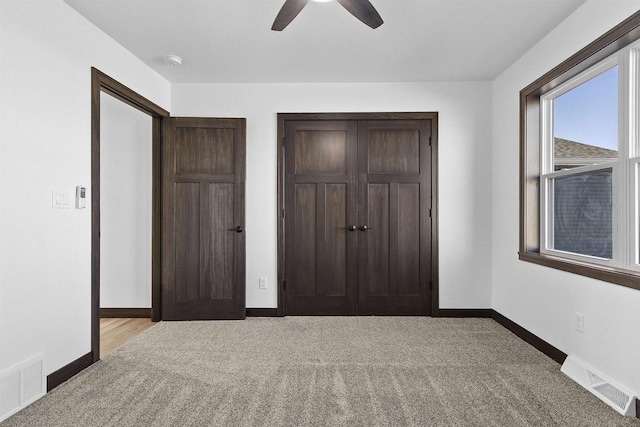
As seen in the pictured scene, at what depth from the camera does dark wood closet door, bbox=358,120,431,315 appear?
154 inches

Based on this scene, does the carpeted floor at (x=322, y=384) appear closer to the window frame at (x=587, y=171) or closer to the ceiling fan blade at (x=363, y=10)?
the window frame at (x=587, y=171)

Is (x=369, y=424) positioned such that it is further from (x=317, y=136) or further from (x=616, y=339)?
(x=317, y=136)

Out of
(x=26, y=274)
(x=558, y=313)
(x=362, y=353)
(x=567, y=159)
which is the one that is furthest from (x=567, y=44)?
(x=26, y=274)

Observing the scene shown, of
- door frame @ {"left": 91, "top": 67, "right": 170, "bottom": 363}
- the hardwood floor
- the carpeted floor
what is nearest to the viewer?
the carpeted floor

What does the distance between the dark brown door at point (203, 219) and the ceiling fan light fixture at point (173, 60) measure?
23.9 inches

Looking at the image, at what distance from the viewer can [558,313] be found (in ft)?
9.01

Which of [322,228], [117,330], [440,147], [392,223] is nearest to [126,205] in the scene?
[117,330]

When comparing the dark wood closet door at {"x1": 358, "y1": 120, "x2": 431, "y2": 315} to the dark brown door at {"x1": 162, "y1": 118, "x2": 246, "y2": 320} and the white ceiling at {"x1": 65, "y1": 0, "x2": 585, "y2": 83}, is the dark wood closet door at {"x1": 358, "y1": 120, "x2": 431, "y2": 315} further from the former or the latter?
the dark brown door at {"x1": 162, "y1": 118, "x2": 246, "y2": 320}

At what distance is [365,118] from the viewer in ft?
12.8

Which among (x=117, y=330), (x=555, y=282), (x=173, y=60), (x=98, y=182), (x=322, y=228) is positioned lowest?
(x=117, y=330)

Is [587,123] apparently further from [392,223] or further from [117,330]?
[117,330]

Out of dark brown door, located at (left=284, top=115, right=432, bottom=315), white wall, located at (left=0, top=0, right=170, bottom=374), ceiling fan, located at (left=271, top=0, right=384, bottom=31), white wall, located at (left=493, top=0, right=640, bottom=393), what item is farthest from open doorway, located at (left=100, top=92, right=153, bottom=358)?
white wall, located at (left=493, top=0, right=640, bottom=393)

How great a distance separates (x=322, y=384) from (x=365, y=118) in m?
2.63

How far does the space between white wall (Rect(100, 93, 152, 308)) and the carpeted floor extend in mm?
889
